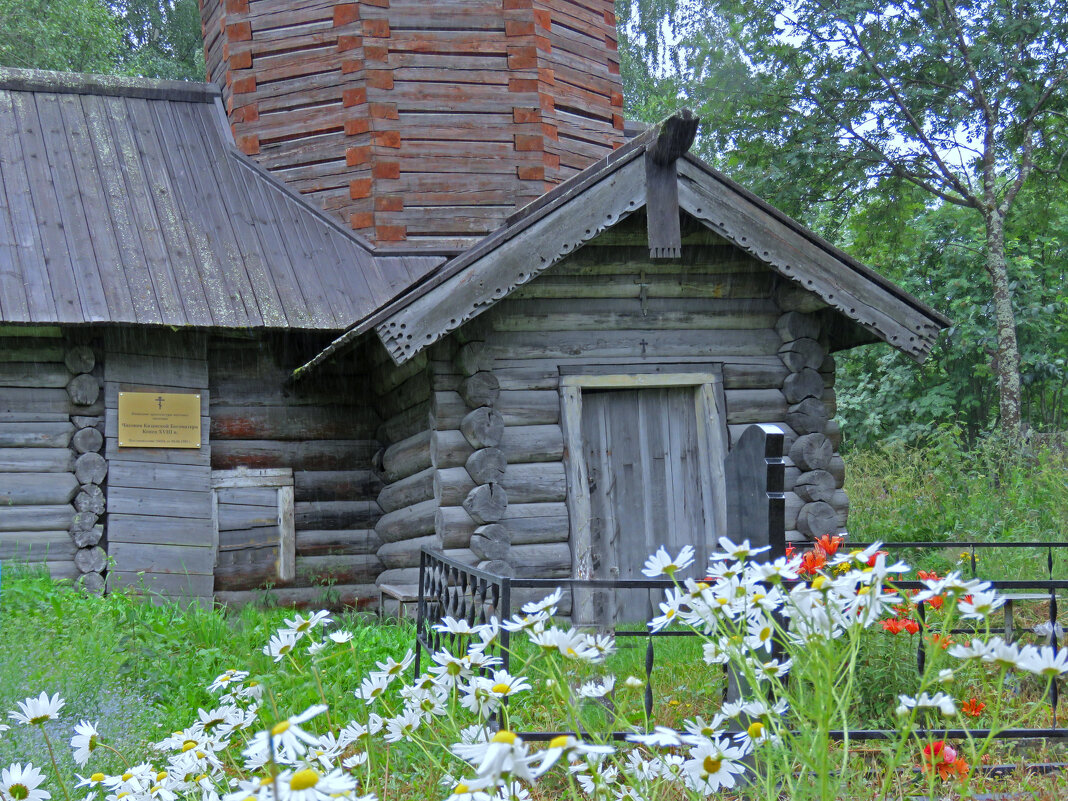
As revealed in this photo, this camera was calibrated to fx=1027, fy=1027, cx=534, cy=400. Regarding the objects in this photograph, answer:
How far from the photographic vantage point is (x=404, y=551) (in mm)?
8836

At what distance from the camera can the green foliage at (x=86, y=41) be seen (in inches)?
754

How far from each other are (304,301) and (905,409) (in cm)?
1577

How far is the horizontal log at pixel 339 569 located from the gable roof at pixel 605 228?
215 centimetres

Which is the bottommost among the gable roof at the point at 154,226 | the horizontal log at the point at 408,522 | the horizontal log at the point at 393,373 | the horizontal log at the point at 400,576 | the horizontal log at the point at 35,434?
the horizontal log at the point at 400,576

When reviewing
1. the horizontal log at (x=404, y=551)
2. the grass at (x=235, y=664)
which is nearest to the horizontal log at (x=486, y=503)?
the horizontal log at (x=404, y=551)

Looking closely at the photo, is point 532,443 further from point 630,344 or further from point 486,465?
point 630,344

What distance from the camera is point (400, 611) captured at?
788 cm

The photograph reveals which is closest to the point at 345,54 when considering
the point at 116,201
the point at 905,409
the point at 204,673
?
the point at 116,201

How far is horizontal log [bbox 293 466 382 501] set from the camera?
9492 mm

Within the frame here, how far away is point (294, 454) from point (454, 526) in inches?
93.8

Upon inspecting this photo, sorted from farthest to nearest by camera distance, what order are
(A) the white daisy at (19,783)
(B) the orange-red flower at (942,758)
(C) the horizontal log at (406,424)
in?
1. (C) the horizontal log at (406,424)
2. (B) the orange-red flower at (942,758)
3. (A) the white daisy at (19,783)

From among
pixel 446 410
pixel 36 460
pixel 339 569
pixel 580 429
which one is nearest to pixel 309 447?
pixel 339 569

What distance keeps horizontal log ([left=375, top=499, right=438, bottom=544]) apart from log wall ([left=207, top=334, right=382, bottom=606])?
0.97 feet

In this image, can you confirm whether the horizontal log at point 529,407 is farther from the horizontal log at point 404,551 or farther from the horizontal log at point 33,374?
the horizontal log at point 33,374
